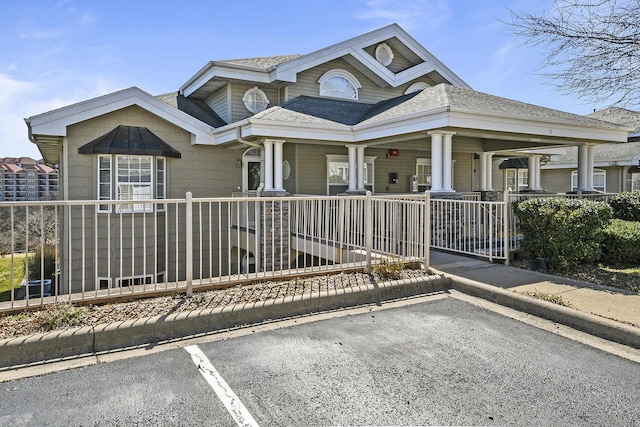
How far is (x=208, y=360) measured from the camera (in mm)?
3717

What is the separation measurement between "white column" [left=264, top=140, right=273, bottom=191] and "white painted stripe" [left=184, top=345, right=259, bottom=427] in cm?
738

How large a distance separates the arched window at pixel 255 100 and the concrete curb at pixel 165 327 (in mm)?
9668

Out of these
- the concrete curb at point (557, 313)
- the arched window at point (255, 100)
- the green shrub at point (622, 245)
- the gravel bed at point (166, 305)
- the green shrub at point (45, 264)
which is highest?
the arched window at point (255, 100)

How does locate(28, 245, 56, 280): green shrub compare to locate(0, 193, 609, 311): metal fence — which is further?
locate(28, 245, 56, 280): green shrub

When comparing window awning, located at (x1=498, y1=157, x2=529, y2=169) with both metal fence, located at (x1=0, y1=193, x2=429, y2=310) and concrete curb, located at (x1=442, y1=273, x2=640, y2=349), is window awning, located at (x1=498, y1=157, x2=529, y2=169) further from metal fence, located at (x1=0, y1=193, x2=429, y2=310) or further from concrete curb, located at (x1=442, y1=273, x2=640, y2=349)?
concrete curb, located at (x1=442, y1=273, x2=640, y2=349)

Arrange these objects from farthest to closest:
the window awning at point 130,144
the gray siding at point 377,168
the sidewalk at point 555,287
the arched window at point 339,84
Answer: the arched window at point 339,84 < the gray siding at point 377,168 < the window awning at point 130,144 < the sidewalk at point 555,287

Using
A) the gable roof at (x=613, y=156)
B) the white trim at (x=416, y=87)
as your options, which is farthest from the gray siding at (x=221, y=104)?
the gable roof at (x=613, y=156)

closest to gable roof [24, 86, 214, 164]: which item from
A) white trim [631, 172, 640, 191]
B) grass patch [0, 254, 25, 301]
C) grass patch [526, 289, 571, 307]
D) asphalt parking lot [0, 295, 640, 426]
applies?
grass patch [0, 254, 25, 301]

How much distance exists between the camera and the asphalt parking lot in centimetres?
283

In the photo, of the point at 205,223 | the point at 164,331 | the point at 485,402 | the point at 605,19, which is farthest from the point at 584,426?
the point at 205,223

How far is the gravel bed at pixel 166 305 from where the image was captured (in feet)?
13.3

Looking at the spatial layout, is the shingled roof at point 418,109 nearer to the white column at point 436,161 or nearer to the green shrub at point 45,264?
the white column at point 436,161

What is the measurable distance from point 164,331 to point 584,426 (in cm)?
360

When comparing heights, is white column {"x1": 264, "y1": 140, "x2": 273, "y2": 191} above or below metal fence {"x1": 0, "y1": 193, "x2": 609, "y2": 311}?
above
